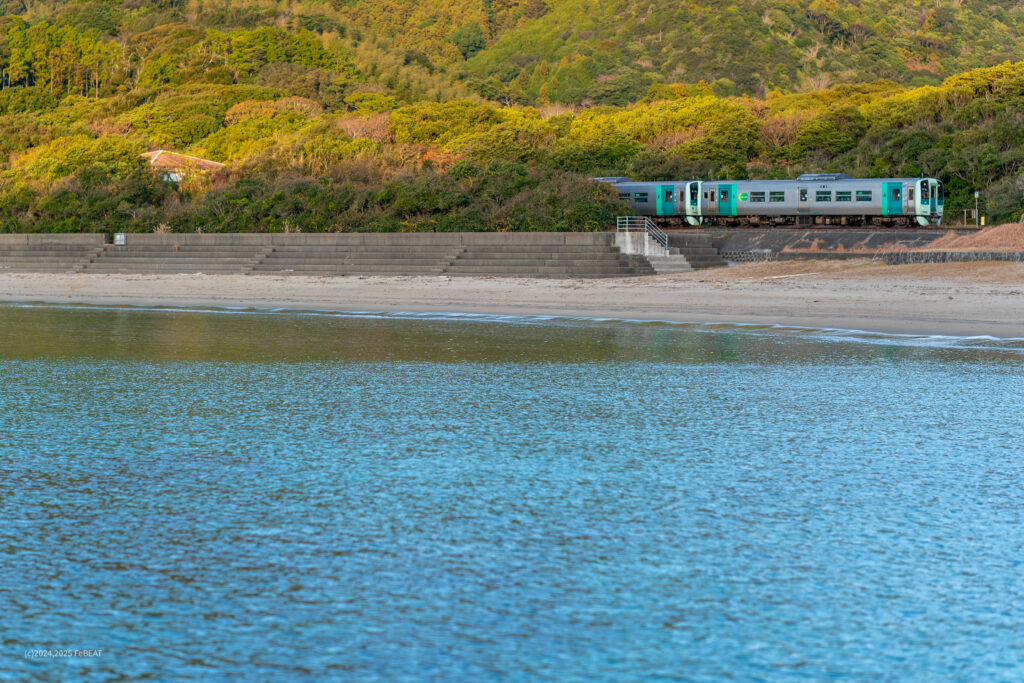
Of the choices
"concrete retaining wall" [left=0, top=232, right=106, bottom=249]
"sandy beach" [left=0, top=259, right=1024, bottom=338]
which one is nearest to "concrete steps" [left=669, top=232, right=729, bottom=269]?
"sandy beach" [left=0, top=259, right=1024, bottom=338]

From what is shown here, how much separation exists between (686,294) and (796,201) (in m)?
17.4

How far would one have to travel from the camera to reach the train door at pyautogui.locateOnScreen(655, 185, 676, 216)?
40.1 meters

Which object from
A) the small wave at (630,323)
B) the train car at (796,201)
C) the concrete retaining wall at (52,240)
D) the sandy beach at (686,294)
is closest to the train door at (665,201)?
the train car at (796,201)

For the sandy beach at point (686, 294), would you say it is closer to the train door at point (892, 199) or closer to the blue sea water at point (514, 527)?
the blue sea water at point (514, 527)

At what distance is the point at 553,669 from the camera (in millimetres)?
3781

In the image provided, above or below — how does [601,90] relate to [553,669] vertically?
above

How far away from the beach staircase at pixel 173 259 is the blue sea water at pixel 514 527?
64.8ft

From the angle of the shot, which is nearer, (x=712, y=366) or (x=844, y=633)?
(x=844, y=633)

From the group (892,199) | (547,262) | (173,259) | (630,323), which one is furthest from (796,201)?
(173,259)

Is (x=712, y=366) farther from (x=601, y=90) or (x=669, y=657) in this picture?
(x=601, y=90)

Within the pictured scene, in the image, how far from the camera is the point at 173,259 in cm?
3184

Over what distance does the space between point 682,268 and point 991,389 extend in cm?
1774

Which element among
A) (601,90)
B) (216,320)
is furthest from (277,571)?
(601,90)

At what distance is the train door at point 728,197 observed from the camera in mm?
39094
